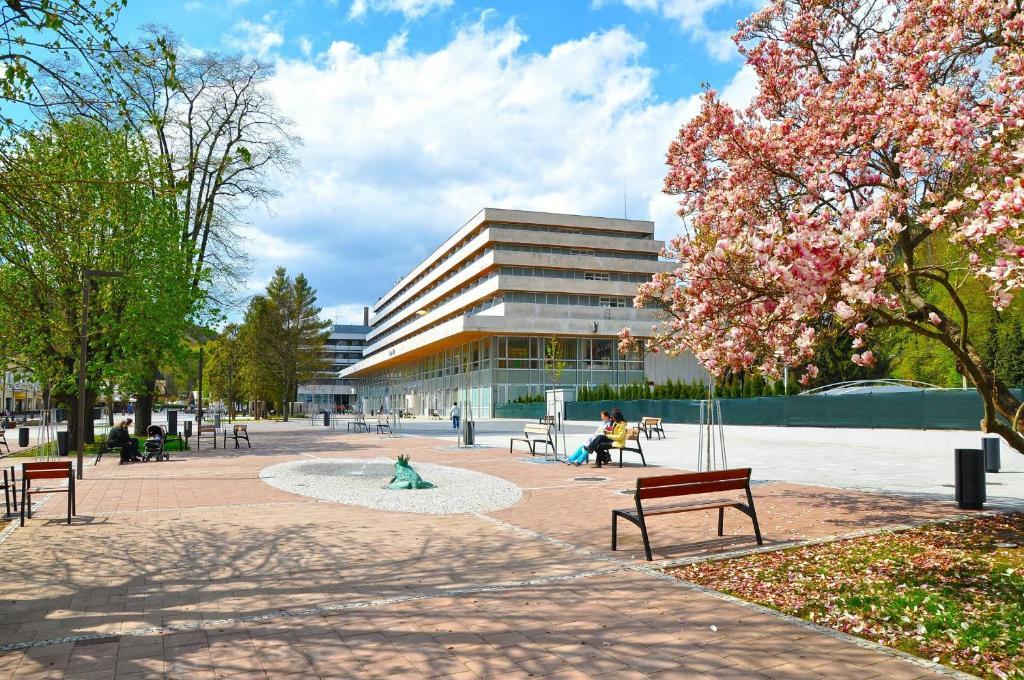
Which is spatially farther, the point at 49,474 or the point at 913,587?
the point at 49,474

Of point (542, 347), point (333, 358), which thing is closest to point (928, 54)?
point (542, 347)

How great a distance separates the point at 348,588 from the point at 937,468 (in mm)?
14882

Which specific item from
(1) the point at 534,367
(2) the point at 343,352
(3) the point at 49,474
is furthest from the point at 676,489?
(2) the point at 343,352

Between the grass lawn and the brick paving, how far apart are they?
0.39m

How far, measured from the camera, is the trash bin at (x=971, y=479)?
10.3m

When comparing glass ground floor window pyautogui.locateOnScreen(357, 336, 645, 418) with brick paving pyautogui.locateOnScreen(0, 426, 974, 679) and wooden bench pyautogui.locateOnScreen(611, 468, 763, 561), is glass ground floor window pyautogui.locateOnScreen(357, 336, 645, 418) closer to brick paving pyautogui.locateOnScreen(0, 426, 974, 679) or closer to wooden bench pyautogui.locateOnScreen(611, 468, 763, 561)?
brick paving pyautogui.locateOnScreen(0, 426, 974, 679)

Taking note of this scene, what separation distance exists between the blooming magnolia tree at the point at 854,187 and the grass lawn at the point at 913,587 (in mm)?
1372

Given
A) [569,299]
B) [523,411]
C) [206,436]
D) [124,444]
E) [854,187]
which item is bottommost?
[523,411]

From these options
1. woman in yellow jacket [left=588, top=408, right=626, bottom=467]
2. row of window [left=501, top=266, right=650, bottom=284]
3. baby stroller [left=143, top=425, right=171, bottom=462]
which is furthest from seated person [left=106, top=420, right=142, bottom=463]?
row of window [left=501, top=266, right=650, bottom=284]

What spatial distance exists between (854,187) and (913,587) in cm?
532

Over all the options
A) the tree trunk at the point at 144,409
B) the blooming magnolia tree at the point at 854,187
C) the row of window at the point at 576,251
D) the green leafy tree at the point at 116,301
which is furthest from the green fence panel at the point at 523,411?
the blooming magnolia tree at the point at 854,187

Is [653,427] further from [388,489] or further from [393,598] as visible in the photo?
[393,598]

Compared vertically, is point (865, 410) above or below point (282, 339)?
below

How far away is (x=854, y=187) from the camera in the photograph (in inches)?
379
